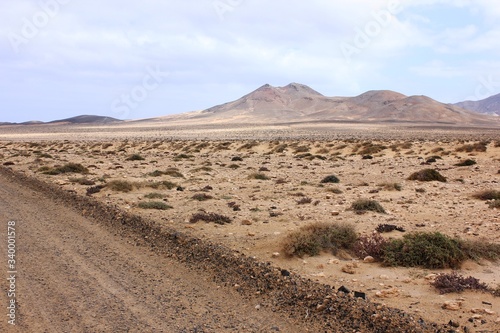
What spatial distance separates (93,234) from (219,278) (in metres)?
4.41

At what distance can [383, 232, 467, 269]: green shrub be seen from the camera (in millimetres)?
8859

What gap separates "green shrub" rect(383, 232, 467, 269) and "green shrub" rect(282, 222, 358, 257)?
994 millimetres

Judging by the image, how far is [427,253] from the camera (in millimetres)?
8969

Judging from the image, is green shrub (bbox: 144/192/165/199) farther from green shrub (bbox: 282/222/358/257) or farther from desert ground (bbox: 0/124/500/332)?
green shrub (bbox: 282/222/358/257)

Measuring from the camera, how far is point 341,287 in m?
7.51

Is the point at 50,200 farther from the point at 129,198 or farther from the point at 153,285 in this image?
the point at 153,285

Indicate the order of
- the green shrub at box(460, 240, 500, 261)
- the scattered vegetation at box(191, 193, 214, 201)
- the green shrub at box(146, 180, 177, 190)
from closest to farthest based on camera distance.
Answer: the green shrub at box(460, 240, 500, 261) < the scattered vegetation at box(191, 193, 214, 201) < the green shrub at box(146, 180, 177, 190)

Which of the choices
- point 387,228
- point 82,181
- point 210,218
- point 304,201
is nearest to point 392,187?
point 304,201

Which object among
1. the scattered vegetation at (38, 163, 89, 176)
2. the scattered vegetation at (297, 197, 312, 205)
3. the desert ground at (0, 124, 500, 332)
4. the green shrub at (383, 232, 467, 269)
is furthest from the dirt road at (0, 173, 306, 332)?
the scattered vegetation at (38, 163, 89, 176)

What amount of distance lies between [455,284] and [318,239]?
304cm

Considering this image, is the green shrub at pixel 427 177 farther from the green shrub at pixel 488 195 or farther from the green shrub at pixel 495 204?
the green shrub at pixel 495 204

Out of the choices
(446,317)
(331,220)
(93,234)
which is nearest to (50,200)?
(93,234)

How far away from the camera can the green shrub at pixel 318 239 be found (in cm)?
963

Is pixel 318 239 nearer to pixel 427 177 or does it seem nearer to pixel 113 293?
pixel 113 293
